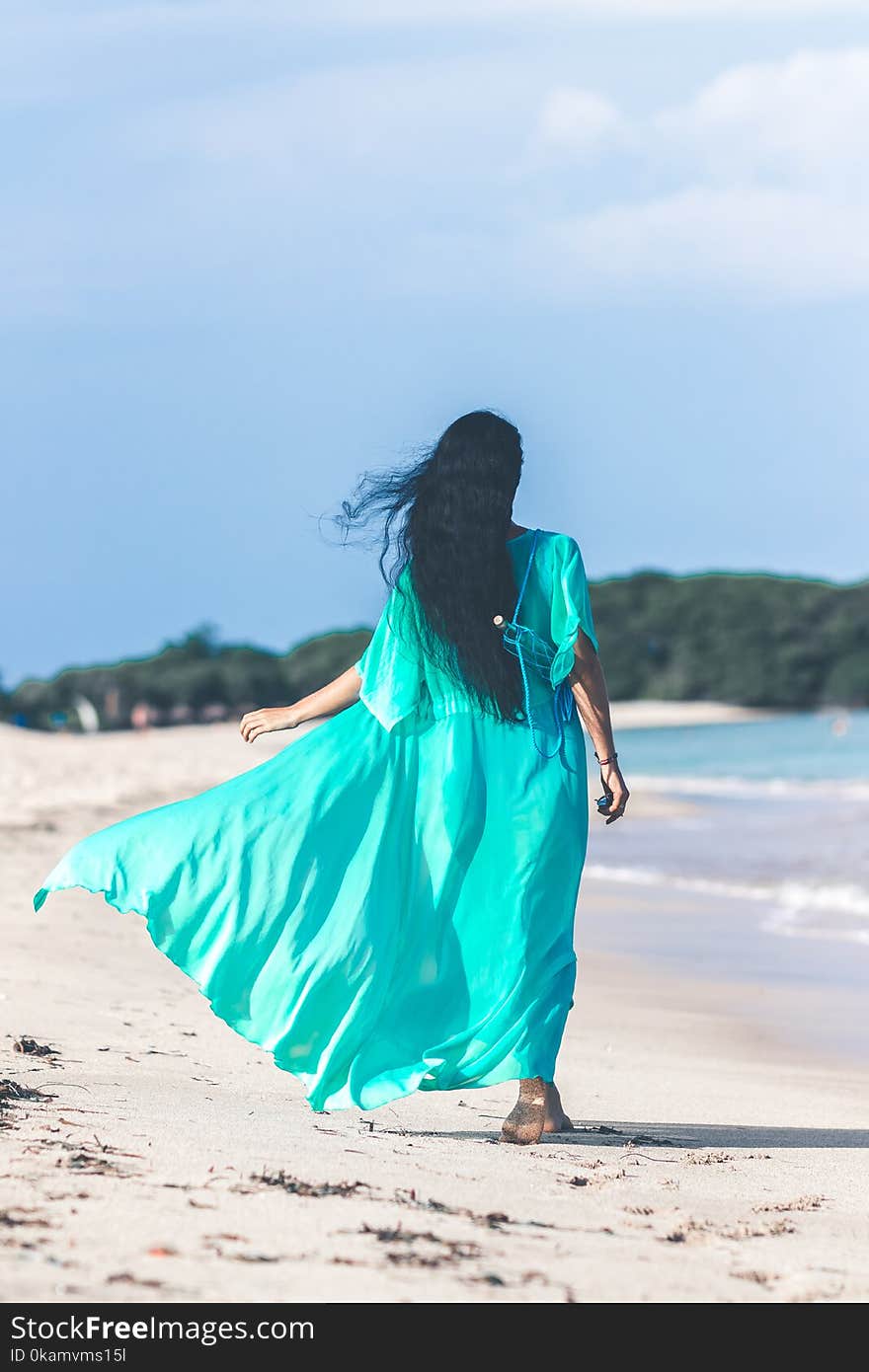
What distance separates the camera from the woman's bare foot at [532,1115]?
4012 millimetres

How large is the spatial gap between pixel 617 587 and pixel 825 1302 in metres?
97.2

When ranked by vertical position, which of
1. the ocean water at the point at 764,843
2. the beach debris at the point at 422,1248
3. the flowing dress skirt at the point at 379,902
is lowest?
the ocean water at the point at 764,843

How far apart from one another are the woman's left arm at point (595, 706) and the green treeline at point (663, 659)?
195ft

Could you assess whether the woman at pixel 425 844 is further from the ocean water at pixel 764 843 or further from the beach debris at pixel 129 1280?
the ocean water at pixel 764 843

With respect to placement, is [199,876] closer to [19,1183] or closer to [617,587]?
[19,1183]

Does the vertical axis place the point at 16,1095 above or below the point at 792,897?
above

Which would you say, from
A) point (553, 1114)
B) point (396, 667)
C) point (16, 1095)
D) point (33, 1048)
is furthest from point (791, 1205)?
point (33, 1048)

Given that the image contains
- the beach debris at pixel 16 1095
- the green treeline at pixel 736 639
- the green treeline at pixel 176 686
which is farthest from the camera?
the green treeline at pixel 736 639

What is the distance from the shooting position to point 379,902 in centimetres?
391

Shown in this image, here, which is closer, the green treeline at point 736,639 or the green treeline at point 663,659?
the green treeline at point 663,659

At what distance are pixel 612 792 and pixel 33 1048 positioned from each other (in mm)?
1904

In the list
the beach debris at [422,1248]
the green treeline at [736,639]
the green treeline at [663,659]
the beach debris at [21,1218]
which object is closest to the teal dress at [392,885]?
the beach debris at [422,1248]

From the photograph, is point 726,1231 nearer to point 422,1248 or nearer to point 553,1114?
point 422,1248

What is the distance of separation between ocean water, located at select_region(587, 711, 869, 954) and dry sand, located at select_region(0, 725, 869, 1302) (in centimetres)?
420
